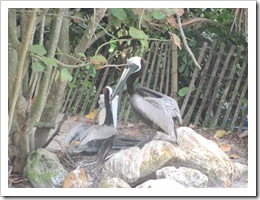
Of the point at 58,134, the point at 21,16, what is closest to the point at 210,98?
the point at 58,134

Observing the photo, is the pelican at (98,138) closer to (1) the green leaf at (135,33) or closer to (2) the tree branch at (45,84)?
(2) the tree branch at (45,84)

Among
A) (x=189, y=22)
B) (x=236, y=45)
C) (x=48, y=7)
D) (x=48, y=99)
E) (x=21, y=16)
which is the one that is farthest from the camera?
(x=236, y=45)

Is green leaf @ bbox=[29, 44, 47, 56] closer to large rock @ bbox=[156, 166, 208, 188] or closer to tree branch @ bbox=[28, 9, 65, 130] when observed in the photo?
tree branch @ bbox=[28, 9, 65, 130]

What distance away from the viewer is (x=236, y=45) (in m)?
3.56

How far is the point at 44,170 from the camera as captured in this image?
9.45ft

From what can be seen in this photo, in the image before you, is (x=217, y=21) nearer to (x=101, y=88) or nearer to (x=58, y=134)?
(x=101, y=88)

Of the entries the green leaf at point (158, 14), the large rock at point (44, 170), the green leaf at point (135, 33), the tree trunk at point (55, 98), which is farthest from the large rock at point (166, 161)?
the green leaf at point (158, 14)

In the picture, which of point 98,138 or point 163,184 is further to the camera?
point 98,138

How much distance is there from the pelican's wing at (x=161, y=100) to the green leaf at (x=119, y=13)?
0.42 meters

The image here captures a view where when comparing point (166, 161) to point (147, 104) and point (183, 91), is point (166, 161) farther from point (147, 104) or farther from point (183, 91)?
point (183, 91)

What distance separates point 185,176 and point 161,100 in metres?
0.43

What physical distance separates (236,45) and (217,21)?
0.21 meters

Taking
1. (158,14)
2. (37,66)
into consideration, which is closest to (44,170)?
(37,66)

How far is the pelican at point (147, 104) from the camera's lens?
296 centimetres
